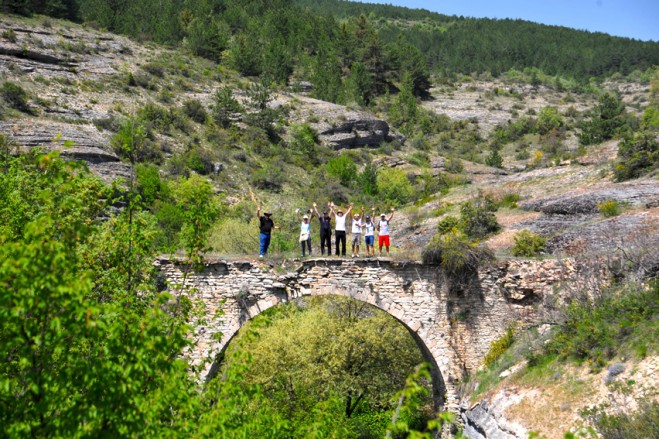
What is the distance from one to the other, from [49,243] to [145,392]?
6.55ft

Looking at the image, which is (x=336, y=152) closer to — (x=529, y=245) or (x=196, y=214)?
(x=529, y=245)

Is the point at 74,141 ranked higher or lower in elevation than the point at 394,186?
higher

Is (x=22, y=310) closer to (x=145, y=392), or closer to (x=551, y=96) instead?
(x=145, y=392)

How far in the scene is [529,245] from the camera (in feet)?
61.6


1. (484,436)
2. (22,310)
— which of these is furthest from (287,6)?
(22,310)

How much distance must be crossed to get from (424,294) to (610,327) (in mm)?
4504

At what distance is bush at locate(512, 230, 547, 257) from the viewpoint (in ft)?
60.9

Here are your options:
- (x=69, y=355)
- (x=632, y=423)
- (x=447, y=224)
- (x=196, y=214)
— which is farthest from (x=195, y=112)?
(x=69, y=355)

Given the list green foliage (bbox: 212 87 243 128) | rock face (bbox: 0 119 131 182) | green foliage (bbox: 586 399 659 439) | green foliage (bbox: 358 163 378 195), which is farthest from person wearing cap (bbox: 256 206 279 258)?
green foliage (bbox: 212 87 243 128)

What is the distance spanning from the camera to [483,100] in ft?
234

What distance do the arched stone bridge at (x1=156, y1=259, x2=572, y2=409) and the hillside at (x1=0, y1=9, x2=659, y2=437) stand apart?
54 centimetres

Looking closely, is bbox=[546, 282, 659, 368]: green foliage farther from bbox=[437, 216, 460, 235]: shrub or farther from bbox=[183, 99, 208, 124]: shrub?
bbox=[183, 99, 208, 124]: shrub

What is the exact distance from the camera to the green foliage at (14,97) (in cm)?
3253

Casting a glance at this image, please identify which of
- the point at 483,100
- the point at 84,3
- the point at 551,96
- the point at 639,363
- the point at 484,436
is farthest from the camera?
the point at 551,96
